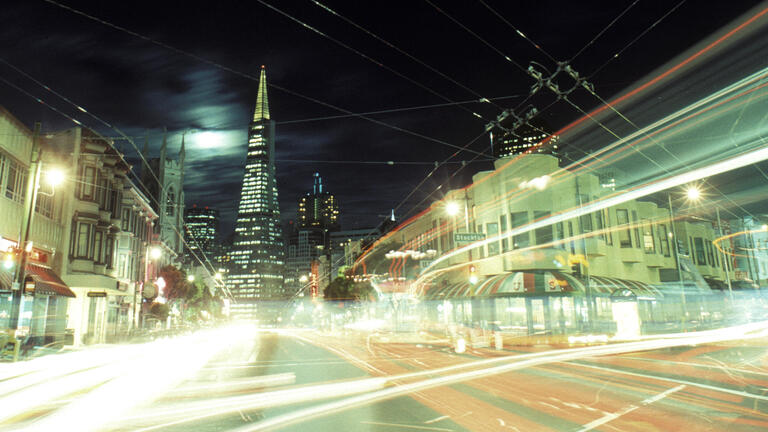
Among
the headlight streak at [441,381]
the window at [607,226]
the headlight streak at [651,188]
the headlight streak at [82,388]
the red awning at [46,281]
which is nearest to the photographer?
the headlight streak at [441,381]

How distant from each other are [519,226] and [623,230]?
11.4 m

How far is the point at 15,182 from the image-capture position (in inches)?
999

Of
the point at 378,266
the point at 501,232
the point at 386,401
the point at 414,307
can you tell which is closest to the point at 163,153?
the point at 378,266

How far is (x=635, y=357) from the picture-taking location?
72.9ft

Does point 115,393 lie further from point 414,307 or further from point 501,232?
point 414,307

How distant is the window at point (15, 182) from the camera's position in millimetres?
24734

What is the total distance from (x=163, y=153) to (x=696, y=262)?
132392mm

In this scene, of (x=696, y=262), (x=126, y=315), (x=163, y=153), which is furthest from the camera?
(x=163, y=153)

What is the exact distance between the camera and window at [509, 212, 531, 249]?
38.1m

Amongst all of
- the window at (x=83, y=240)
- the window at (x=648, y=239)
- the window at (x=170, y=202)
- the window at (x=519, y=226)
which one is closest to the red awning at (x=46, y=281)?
the window at (x=83, y=240)

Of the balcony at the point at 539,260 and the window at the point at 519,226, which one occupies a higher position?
the window at the point at 519,226

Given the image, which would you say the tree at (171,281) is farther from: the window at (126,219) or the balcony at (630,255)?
the balcony at (630,255)

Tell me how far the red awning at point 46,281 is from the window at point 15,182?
3.67m

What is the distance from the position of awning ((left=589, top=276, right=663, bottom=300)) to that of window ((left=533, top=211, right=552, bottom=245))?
4.33 meters
